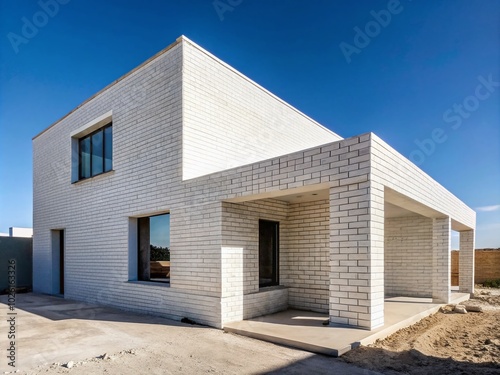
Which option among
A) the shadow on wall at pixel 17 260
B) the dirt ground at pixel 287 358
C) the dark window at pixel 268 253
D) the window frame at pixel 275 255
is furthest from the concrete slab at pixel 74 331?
the shadow on wall at pixel 17 260

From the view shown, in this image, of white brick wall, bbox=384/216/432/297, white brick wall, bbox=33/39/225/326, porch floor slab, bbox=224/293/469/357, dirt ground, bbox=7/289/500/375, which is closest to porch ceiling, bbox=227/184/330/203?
white brick wall, bbox=33/39/225/326

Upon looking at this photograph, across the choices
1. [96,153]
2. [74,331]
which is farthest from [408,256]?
→ [96,153]

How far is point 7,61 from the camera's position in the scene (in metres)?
7.41

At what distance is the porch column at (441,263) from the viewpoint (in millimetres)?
8328

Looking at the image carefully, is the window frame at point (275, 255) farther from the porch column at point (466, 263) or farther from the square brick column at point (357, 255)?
the porch column at point (466, 263)

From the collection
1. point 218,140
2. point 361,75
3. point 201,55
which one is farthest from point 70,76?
point 361,75

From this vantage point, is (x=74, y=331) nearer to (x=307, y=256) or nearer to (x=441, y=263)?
(x=307, y=256)

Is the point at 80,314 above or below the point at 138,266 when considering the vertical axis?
below

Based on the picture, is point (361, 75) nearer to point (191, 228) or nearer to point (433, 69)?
point (433, 69)

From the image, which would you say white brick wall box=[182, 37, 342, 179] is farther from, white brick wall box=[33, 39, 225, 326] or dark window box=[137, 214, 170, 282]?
dark window box=[137, 214, 170, 282]

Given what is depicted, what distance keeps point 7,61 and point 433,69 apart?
33.1 ft

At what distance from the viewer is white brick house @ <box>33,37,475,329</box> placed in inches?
196

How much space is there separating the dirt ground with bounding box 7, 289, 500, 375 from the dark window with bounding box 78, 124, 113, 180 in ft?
20.1

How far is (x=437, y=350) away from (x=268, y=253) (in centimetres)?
376
